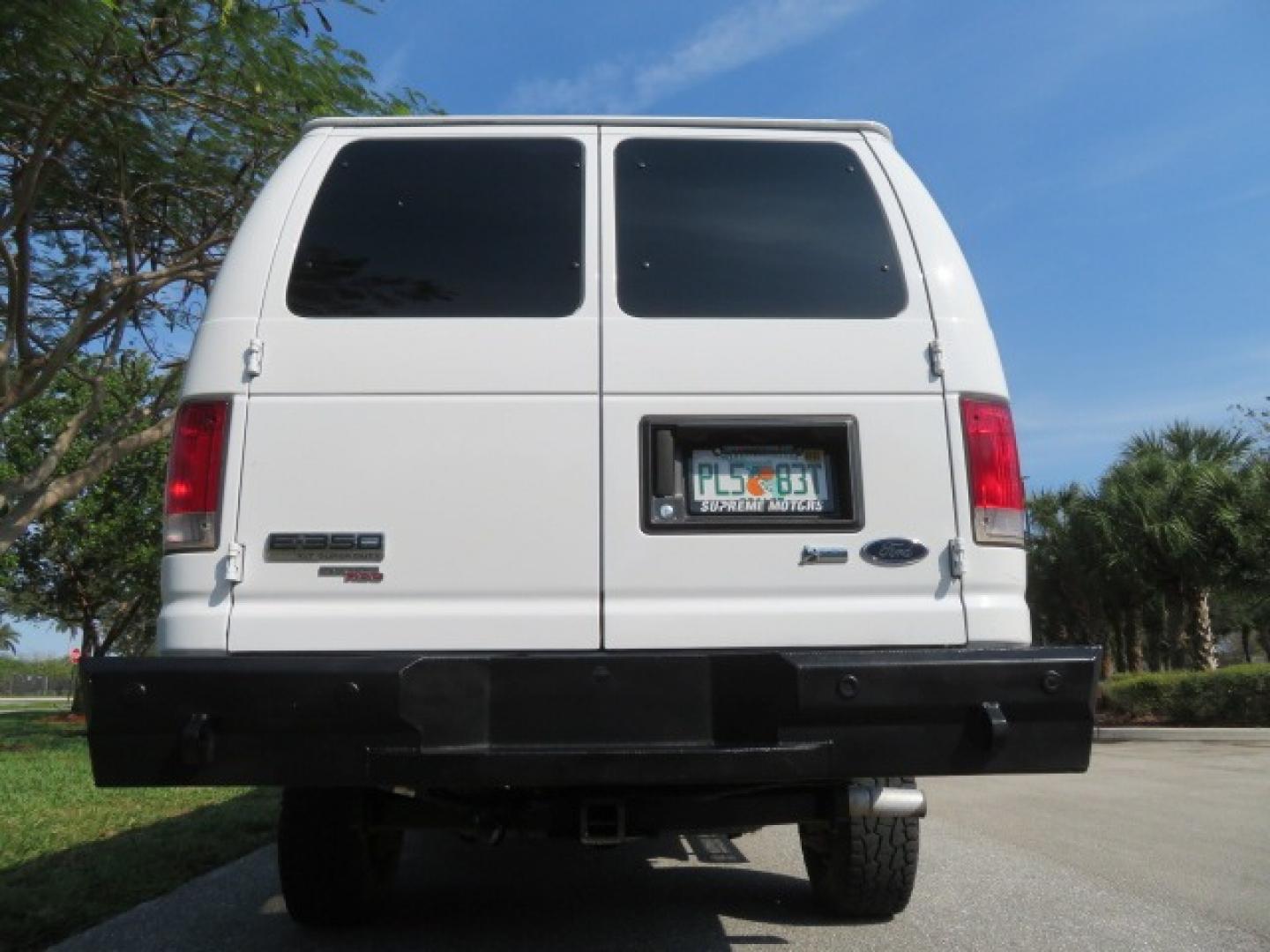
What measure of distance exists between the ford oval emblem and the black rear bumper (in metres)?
0.26

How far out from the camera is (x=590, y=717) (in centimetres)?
313

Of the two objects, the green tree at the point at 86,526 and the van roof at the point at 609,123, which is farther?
the green tree at the point at 86,526

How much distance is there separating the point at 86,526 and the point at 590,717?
24.6 metres

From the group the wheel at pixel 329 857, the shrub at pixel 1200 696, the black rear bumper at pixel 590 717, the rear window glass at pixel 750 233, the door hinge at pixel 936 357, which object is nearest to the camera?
the black rear bumper at pixel 590 717

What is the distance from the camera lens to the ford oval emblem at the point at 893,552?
3252 mm

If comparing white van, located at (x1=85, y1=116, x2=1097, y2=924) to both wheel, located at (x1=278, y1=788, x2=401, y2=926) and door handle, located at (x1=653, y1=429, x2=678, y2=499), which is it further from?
wheel, located at (x1=278, y1=788, x2=401, y2=926)

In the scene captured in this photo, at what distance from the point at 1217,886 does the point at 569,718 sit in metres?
4.20

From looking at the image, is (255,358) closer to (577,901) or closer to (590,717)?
(590,717)

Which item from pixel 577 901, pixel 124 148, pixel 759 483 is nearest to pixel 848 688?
pixel 759 483

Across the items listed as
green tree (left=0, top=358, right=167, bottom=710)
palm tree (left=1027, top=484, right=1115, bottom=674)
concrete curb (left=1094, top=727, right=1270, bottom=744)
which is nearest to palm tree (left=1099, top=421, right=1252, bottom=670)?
palm tree (left=1027, top=484, right=1115, bottom=674)

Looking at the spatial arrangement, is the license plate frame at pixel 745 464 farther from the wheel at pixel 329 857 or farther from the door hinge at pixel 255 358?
the wheel at pixel 329 857

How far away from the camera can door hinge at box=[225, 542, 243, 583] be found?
3.16 metres

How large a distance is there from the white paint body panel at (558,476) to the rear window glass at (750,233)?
8 cm

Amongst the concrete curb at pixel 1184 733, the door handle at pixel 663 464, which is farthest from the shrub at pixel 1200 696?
the door handle at pixel 663 464
